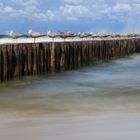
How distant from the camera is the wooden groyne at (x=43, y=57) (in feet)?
52.1

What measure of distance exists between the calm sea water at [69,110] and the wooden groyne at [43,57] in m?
0.67

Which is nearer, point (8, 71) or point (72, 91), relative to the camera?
point (72, 91)

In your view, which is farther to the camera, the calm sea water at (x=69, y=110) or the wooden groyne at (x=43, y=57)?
the wooden groyne at (x=43, y=57)

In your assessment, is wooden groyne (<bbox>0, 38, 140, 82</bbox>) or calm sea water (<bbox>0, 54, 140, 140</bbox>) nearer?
calm sea water (<bbox>0, 54, 140, 140</bbox>)

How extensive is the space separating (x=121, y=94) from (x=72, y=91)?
4.76 feet

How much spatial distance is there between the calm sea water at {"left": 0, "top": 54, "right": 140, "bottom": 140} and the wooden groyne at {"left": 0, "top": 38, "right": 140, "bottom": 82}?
0.67 m

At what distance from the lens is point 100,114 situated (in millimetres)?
9266

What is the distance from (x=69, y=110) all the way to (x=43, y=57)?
9.54 metres

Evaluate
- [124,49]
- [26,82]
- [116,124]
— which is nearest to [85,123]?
[116,124]

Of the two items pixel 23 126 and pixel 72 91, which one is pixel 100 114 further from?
pixel 72 91

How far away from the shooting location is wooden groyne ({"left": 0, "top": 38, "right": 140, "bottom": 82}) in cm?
1588

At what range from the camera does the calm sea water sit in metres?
7.22

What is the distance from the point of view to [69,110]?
9.89 m

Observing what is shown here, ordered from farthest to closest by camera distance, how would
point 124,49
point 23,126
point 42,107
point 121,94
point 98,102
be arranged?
point 124,49 < point 121,94 < point 98,102 < point 42,107 < point 23,126
